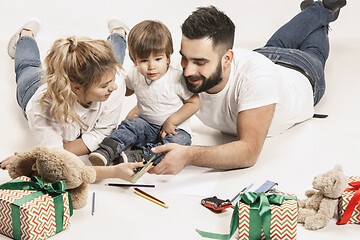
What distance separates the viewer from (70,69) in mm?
2260

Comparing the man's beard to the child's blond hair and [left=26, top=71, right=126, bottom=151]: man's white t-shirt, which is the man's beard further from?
[left=26, top=71, right=126, bottom=151]: man's white t-shirt

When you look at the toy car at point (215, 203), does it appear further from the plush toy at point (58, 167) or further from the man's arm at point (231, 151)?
the plush toy at point (58, 167)

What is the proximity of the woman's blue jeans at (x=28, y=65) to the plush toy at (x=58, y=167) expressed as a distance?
0.66 metres

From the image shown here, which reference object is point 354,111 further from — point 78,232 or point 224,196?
point 78,232

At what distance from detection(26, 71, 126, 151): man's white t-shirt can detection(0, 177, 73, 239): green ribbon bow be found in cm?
34

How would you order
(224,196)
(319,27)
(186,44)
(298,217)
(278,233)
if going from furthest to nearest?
(319,27) → (186,44) → (224,196) → (298,217) → (278,233)

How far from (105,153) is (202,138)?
0.59 meters

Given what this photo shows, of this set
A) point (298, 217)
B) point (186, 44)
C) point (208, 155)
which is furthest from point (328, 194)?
point (186, 44)

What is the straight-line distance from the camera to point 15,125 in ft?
9.58

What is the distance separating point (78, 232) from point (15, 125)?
43.2 inches

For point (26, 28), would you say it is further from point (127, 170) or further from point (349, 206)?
point (349, 206)

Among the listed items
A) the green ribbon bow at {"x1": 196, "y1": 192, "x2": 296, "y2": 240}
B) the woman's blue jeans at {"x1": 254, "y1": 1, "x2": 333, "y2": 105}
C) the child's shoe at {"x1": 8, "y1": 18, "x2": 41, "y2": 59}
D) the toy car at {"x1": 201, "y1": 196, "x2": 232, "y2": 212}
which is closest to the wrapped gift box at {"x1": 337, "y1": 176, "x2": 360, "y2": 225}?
the green ribbon bow at {"x1": 196, "y1": 192, "x2": 296, "y2": 240}

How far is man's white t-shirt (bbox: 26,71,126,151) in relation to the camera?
234 centimetres

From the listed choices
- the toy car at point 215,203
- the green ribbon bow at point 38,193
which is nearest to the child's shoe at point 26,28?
the green ribbon bow at point 38,193
